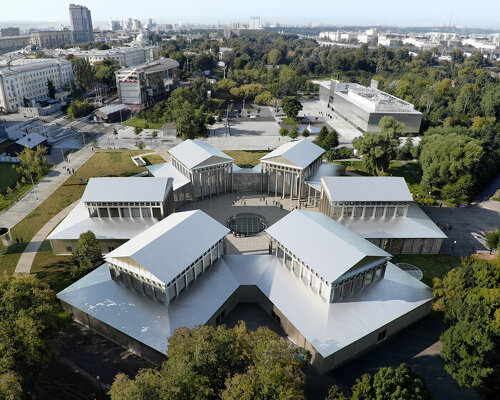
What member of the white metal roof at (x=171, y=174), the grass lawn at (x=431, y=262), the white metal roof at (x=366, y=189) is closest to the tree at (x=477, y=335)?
the grass lawn at (x=431, y=262)

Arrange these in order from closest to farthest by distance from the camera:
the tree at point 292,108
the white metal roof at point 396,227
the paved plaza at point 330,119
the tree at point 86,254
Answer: the tree at point 86,254, the white metal roof at point 396,227, the paved plaza at point 330,119, the tree at point 292,108

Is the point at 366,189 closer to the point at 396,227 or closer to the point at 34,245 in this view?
the point at 396,227

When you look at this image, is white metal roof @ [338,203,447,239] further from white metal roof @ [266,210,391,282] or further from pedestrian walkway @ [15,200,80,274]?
pedestrian walkway @ [15,200,80,274]

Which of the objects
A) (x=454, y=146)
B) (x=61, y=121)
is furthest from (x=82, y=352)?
(x=61, y=121)

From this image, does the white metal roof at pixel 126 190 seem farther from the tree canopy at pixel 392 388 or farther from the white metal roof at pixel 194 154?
the tree canopy at pixel 392 388

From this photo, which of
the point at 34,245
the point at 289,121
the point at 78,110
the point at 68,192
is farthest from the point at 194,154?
the point at 78,110

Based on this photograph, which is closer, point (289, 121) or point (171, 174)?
point (171, 174)
